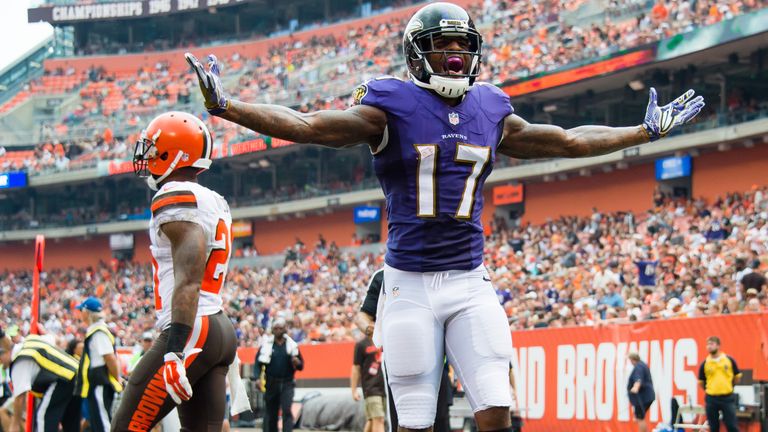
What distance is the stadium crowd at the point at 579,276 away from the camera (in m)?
17.3

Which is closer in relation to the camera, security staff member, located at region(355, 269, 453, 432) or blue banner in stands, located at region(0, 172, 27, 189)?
security staff member, located at region(355, 269, 453, 432)

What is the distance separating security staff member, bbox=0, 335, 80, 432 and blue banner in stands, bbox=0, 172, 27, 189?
125 ft

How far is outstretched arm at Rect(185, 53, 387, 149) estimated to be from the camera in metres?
4.56

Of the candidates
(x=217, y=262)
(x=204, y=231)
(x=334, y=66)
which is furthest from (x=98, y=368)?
(x=334, y=66)

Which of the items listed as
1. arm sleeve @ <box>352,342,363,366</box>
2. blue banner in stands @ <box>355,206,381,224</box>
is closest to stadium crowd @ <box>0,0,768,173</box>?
blue banner in stands @ <box>355,206,381,224</box>

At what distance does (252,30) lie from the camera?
53625mm

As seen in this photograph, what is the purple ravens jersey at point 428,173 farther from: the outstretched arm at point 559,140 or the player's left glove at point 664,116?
the player's left glove at point 664,116

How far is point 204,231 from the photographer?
5715 mm

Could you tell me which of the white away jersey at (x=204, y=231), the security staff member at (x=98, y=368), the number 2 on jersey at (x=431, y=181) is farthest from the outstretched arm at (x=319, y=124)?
the security staff member at (x=98, y=368)

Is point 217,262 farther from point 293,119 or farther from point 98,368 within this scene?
point 98,368

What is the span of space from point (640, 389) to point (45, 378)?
687 centimetres

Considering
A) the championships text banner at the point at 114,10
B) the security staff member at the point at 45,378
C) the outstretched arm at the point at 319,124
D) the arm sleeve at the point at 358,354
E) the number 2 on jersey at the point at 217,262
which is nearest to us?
the outstretched arm at the point at 319,124

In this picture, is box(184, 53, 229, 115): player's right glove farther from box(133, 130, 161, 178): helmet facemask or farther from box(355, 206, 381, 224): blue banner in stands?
box(355, 206, 381, 224): blue banner in stands

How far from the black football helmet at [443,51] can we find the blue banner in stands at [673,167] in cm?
2389
